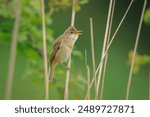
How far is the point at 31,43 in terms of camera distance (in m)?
4.82

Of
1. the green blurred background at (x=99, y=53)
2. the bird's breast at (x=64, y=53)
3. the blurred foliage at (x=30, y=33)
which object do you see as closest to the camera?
the bird's breast at (x=64, y=53)

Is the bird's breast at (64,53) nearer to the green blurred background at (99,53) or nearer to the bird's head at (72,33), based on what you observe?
the bird's head at (72,33)

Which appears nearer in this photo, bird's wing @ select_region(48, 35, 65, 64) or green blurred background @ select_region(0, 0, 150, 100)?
bird's wing @ select_region(48, 35, 65, 64)

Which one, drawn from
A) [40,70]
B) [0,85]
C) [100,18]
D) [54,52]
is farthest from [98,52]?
[54,52]

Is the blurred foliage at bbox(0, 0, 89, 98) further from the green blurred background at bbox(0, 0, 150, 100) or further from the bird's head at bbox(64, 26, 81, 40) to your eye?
the bird's head at bbox(64, 26, 81, 40)

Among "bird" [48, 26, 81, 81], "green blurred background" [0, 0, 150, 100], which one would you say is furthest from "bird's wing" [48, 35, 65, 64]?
"green blurred background" [0, 0, 150, 100]

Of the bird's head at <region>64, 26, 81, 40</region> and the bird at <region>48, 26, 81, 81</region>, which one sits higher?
the bird's head at <region>64, 26, 81, 40</region>

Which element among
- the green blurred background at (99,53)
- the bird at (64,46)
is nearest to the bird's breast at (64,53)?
the bird at (64,46)

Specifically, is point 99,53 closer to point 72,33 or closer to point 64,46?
point 64,46

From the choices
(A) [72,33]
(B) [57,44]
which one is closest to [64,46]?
(B) [57,44]

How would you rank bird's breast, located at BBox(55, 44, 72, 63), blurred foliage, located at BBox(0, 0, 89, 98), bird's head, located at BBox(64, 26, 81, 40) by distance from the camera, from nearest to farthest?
bird's head, located at BBox(64, 26, 81, 40), bird's breast, located at BBox(55, 44, 72, 63), blurred foliage, located at BBox(0, 0, 89, 98)

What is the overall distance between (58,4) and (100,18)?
8.55 feet

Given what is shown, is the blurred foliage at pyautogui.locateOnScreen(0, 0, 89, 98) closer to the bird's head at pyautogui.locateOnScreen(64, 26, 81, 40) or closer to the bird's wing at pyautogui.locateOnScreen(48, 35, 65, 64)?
the bird's wing at pyautogui.locateOnScreen(48, 35, 65, 64)

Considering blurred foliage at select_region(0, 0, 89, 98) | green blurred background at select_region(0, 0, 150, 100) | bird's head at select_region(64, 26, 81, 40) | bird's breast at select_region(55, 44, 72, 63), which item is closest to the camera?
bird's head at select_region(64, 26, 81, 40)
